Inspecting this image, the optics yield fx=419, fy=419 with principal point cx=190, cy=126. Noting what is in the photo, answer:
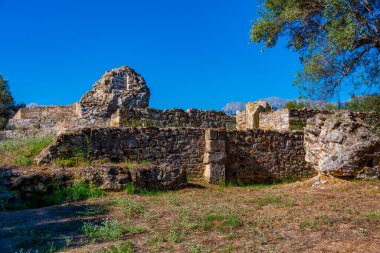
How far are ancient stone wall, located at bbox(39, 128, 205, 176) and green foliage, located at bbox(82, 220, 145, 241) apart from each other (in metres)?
5.55

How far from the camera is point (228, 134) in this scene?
14.7 m

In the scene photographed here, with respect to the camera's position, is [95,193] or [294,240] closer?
[294,240]

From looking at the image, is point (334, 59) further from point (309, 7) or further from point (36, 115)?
point (36, 115)

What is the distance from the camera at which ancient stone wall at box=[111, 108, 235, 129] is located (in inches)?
621

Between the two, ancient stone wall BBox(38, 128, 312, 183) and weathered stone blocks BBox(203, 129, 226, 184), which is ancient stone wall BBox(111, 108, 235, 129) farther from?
weathered stone blocks BBox(203, 129, 226, 184)

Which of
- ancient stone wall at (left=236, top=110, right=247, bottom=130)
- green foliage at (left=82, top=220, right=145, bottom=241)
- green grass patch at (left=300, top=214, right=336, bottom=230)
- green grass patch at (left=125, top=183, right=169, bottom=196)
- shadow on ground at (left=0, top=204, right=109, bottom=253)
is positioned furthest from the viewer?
ancient stone wall at (left=236, top=110, right=247, bottom=130)

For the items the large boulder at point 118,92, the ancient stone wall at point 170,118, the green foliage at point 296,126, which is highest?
the large boulder at point 118,92

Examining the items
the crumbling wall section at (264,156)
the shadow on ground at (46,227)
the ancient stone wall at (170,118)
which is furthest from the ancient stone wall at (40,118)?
the shadow on ground at (46,227)

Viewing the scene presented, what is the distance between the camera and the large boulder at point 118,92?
58.9 ft

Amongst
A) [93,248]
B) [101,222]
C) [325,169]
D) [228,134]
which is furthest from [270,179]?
[93,248]

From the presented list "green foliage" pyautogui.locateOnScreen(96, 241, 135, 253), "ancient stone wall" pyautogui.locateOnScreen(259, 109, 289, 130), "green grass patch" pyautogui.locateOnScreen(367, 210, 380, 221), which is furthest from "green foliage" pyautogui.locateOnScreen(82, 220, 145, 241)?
"ancient stone wall" pyautogui.locateOnScreen(259, 109, 289, 130)

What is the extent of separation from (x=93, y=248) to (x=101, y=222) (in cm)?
163

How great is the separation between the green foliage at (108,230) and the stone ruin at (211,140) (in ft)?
14.1

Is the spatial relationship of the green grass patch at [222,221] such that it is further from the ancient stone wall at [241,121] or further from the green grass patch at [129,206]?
the ancient stone wall at [241,121]
